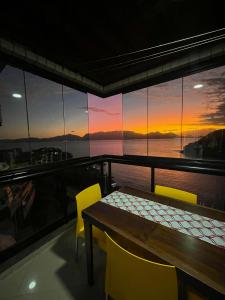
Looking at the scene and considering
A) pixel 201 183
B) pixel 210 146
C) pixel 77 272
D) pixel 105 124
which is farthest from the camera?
pixel 105 124

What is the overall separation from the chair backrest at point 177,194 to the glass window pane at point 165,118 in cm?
151

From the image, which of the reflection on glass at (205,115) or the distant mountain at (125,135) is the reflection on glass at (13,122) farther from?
the reflection on glass at (205,115)

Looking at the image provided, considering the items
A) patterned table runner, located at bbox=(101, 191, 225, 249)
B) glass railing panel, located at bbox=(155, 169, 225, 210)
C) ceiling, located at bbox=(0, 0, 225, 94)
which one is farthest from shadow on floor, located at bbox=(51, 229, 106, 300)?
ceiling, located at bbox=(0, 0, 225, 94)

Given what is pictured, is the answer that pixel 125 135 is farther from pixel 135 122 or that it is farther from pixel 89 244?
pixel 89 244

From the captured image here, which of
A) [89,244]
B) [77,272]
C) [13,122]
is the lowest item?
[77,272]

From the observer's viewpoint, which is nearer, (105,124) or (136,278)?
(136,278)

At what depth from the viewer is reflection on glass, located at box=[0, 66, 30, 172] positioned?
233 cm

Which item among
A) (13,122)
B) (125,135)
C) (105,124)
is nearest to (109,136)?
(105,124)

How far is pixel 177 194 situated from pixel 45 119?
3.10 meters

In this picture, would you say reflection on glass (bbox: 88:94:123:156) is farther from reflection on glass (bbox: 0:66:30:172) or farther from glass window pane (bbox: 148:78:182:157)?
reflection on glass (bbox: 0:66:30:172)

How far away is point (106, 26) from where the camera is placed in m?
1.73

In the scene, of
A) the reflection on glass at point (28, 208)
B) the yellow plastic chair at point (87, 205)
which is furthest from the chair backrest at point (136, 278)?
the reflection on glass at point (28, 208)

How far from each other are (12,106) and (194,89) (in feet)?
10.7

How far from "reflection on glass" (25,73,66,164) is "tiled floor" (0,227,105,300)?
1.73 metres
